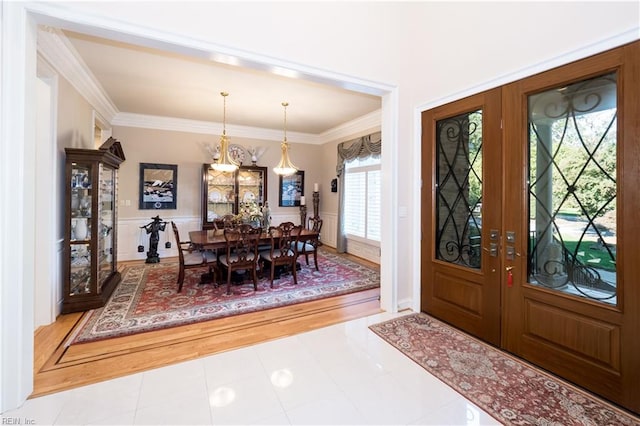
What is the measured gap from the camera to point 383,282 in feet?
11.1

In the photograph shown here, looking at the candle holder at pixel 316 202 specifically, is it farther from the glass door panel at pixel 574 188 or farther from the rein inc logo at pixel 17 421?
the rein inc logo at pixel 17 421

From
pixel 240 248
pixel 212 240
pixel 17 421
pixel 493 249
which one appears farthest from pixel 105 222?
pixel 493 249

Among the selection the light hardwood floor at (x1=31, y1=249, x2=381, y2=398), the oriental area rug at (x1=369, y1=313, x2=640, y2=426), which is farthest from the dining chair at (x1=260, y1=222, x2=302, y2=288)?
the oriental area rug at (x1=369, y1=313, x2=640, y2=426)

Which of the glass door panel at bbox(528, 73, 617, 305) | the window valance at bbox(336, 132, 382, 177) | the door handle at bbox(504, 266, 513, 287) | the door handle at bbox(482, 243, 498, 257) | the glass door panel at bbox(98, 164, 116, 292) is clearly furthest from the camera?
the window valance at bbox(336, 132, 382, 177)

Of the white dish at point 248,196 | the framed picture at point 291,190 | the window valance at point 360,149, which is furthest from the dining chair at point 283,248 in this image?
the framed picture at point 291,190

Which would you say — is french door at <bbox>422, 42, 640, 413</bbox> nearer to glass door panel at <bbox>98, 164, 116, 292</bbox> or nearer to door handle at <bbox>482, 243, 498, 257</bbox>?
door handle at <bbox>482, 243, 498, 257</bbox>

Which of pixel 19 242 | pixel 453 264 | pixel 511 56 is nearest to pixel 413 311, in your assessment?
pixel 453 264

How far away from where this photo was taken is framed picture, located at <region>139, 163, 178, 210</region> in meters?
5.94

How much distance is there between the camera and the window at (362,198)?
229 inches

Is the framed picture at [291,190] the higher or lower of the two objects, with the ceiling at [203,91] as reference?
lower

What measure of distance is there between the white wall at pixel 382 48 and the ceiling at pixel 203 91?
3.51 feet

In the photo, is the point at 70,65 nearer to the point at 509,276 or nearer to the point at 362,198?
the point at 362,198

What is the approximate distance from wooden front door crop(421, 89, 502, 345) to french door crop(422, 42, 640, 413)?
0.01m

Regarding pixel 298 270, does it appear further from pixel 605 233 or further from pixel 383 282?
pixel 605 233
